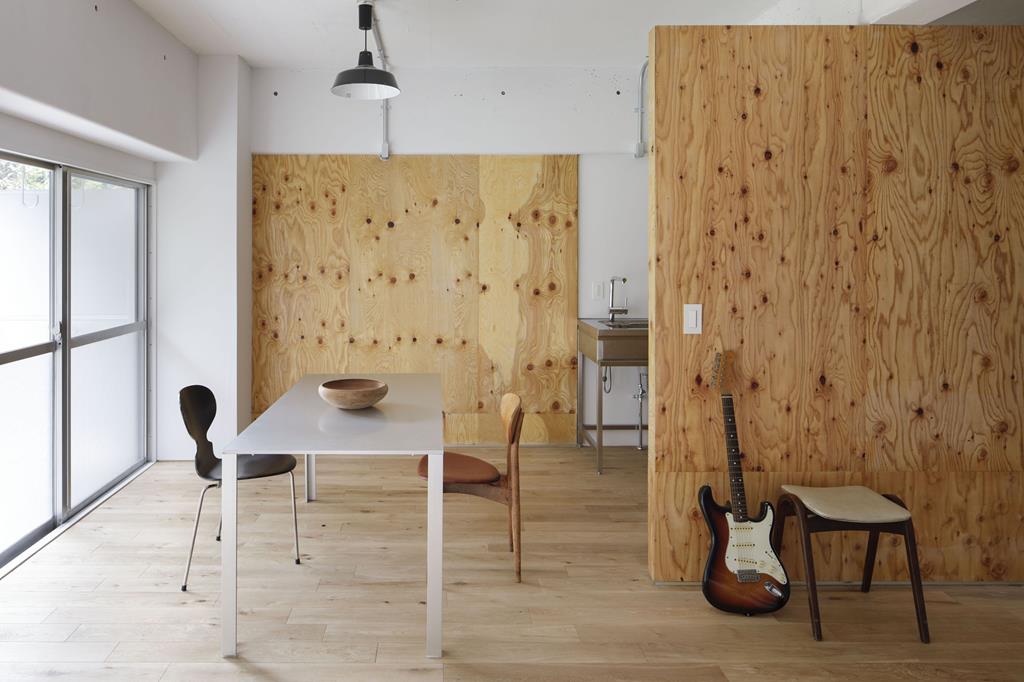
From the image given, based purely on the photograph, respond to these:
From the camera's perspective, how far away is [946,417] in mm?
3211

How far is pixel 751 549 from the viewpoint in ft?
9.80

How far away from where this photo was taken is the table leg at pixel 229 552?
254 centimetres

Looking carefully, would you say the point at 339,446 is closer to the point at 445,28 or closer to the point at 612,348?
the point at 612,348

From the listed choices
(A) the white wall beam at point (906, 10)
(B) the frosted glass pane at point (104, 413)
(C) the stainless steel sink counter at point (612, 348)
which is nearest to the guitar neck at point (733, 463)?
(A) the white wall beam at point (906, 10)

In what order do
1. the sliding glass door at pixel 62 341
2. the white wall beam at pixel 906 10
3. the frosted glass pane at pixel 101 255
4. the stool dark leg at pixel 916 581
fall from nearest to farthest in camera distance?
the stool dark leg at pixel 916 581
the white wall beam at pixel 906 10
the sliding glass door at pixel 62 341
the frosted glass pane at pixel 101 255

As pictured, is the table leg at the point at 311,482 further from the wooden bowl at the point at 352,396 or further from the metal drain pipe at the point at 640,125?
the metal drain pipe at the point at 640,125

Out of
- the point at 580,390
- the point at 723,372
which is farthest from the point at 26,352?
the point at 580,390

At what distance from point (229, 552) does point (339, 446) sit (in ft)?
1.57

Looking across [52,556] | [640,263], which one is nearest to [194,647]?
[52,556]

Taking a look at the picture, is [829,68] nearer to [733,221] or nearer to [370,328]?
[733,221]

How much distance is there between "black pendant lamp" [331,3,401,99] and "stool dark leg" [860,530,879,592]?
2.85 meters

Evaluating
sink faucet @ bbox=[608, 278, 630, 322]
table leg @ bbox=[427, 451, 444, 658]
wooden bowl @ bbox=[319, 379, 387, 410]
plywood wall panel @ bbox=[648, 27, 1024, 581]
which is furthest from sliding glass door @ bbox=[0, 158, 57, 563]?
sink faucet @ bbox=[608, 278, 630, 322]

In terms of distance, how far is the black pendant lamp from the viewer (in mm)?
3699

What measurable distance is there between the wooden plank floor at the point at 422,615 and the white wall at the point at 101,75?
1.95 meters
